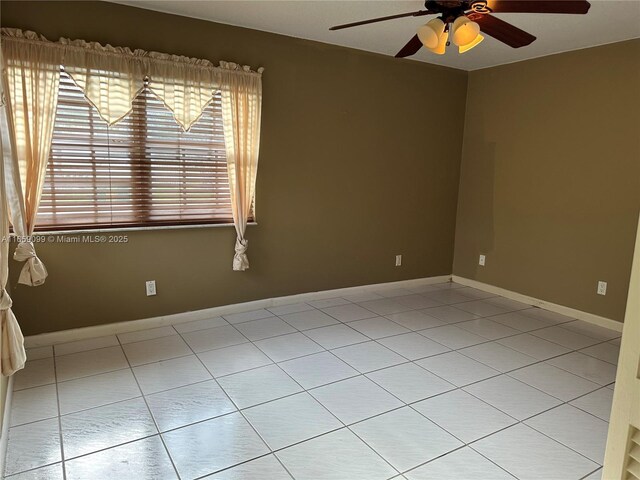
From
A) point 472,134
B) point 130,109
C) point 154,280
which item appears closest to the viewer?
point 130,109

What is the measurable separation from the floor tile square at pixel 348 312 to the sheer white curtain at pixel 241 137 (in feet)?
2.99

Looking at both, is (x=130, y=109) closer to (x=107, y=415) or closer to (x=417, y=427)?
(x=107, y=415)

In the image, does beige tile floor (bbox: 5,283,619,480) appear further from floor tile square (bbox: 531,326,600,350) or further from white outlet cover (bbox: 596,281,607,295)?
white outlet cover (bbox: 596,281,607,295)

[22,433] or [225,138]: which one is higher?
[225,138]

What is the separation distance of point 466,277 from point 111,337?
376 cm

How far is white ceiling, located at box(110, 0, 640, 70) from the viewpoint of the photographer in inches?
118

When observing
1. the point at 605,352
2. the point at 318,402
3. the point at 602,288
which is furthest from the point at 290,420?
the point at 602,288

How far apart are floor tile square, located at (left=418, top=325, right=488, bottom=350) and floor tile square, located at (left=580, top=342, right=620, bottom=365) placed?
2.44ft

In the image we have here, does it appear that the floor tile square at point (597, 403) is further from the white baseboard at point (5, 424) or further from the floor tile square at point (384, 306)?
the white baseboard at point (5, 424)

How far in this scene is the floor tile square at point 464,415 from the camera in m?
2.22

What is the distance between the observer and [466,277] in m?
5.08

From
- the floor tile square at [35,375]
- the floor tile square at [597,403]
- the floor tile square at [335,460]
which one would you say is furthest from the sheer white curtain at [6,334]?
the floor tile square at [597,403]

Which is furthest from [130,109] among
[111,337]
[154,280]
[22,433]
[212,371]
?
[22,433]

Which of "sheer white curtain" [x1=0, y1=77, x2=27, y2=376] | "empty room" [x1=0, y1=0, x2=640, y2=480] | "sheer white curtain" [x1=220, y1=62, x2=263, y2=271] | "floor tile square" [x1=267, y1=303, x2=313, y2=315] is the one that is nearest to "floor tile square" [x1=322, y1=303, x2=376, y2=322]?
"empty room" [x1=0, y1=0, x2=640, y2=480]
